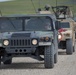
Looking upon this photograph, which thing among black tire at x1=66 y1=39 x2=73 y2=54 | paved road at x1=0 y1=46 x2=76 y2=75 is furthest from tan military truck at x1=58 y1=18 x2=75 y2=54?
paved road at x1=0 y1=46 x2=76 y2=75

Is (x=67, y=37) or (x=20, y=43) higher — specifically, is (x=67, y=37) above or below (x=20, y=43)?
below

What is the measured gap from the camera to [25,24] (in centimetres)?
1530

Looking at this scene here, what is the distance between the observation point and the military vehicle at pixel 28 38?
46.5 feet

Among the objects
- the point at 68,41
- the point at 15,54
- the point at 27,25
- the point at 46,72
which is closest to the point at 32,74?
the point at 46,72

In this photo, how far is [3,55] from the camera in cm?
1474

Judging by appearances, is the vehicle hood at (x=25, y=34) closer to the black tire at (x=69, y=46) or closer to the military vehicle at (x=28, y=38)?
the military vehicle at (x=28, y=38)

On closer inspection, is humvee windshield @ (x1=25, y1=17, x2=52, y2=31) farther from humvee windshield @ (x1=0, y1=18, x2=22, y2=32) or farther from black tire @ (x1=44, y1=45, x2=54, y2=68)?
black tire @ (x1=44, y1=45, x2=54, y2=68)

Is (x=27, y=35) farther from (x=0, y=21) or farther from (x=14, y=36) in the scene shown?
(x=0, y=21)

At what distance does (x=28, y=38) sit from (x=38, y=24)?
4.31 ft

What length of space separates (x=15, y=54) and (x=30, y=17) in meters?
1.56

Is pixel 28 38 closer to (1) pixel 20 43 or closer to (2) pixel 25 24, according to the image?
(1) pixel 20 43

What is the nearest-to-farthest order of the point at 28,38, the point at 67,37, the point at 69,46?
the point at 28,38 → the point at 69,46 → the point at 67,37

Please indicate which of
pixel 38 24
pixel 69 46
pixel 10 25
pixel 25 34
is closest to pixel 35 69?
pixel 25 34

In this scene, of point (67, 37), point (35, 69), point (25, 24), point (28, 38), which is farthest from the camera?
point (67, 37)
